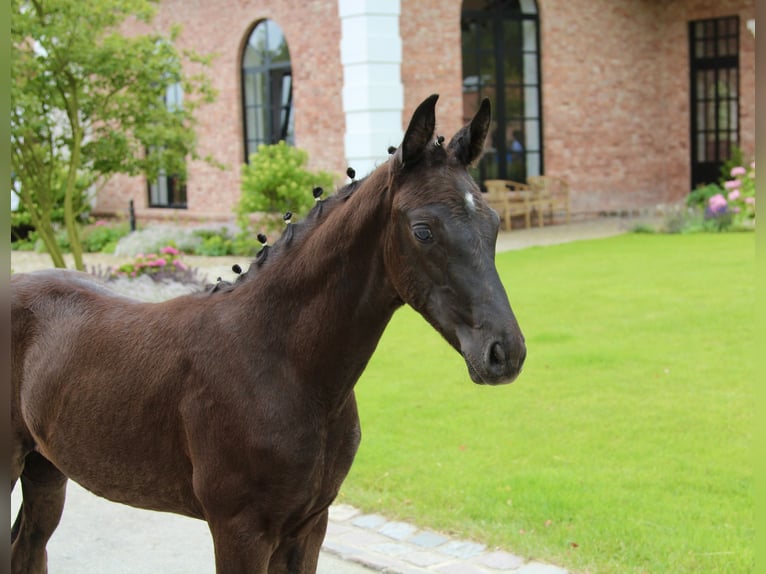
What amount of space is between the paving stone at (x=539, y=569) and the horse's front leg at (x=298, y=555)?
1.63 m

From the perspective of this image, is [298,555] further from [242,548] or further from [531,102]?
[531,102]

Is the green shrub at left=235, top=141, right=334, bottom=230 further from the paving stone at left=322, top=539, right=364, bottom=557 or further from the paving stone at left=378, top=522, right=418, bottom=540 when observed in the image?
the paving stone at left=322, top=539, right=364, bottom=557

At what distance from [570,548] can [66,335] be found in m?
2.59

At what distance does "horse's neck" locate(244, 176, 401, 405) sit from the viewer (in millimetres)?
2680

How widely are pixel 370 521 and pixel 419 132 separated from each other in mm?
3079

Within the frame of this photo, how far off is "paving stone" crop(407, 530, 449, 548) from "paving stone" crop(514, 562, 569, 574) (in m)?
0.51

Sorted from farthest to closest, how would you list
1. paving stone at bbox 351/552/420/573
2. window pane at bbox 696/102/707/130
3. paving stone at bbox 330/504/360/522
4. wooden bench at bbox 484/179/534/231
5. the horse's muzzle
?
window pane at bbox 696/102/707/130 < wooden bench at bbox 484/179/534/231 < paving stone at bbox 330/504/360/522 < paving stone at bbox 351/552/420/573 < the horse's muzzle

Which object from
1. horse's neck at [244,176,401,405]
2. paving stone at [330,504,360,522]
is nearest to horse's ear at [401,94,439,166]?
horse's neck at [244,176,401,405]

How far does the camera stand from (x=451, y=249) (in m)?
2.45

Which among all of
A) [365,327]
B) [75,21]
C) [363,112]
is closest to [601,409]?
[365,327]

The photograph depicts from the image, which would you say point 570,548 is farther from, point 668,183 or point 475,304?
point 668,183

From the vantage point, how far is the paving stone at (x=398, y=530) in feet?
15.9

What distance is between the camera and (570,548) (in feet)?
14.7

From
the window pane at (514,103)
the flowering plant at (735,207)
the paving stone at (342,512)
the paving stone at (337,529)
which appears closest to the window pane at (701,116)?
the flowering plant at (735,207)
